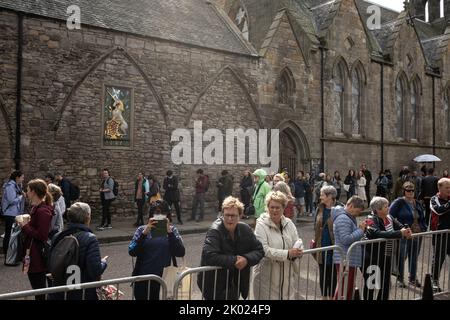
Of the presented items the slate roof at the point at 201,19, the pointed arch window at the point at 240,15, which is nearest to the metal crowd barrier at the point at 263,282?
the slate roof at the point at 201,19

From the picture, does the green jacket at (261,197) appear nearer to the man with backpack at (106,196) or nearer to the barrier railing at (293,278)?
the barrier railing at (293,278)

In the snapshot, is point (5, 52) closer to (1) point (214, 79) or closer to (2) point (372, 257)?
(1) point (214, 79)

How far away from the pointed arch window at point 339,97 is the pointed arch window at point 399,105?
4.93 metres

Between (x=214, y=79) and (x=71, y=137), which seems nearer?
(x=71, y=137)

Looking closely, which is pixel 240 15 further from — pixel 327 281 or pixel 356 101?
pixel 327 281

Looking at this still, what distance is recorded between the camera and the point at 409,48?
992 inches

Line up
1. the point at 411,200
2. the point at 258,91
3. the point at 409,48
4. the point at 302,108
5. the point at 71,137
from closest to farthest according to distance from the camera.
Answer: the point at 411,200, the point at 71,137, the point at 258,91, the point at 302,108, the point at 409,48

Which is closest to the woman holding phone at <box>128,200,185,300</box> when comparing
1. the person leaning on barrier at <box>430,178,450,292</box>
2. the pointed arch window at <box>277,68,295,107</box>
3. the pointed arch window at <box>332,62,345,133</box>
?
the person leaning on barrier at <box>430,178,450,292</box>

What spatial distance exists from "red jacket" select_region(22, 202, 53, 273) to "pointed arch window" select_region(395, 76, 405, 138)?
23170 millimetres

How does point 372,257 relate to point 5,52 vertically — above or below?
below

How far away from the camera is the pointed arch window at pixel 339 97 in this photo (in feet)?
70.2

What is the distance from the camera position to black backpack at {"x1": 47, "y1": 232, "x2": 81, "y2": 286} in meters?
3.94

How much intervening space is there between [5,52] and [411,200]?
11571mm

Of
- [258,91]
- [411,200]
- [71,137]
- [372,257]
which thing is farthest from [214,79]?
[372,257]
